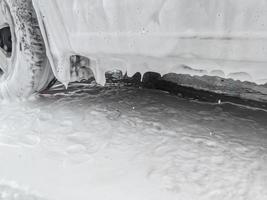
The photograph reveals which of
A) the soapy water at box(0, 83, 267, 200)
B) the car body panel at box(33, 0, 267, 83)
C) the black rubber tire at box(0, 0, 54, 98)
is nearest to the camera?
the car body panel at box(33, 0, 267, 83)

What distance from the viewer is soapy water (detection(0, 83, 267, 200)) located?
1.66 metres

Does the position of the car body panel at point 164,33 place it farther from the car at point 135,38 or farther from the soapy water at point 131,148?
the soapy water at point 131,148

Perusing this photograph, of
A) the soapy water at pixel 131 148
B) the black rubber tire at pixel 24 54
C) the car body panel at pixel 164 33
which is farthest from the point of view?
the black rubber tire at pixel 24 54

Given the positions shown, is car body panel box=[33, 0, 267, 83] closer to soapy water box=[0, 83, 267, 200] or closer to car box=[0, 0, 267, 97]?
car box=[0, 0, 267, 97]

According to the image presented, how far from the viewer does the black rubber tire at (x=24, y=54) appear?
91.3 inches

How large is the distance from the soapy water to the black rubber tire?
158 millimetres

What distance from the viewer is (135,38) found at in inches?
69.8

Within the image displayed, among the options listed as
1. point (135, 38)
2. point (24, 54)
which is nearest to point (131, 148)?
point (135, 38)

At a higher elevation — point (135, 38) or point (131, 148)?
point (135, 38)

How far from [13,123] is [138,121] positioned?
0.80 m

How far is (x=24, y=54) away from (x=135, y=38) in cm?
94

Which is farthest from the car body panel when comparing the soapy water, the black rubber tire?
the soapy water

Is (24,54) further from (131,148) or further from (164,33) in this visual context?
(164,33)

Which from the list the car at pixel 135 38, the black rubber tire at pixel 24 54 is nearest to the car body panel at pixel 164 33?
the car at pixel 135 38
